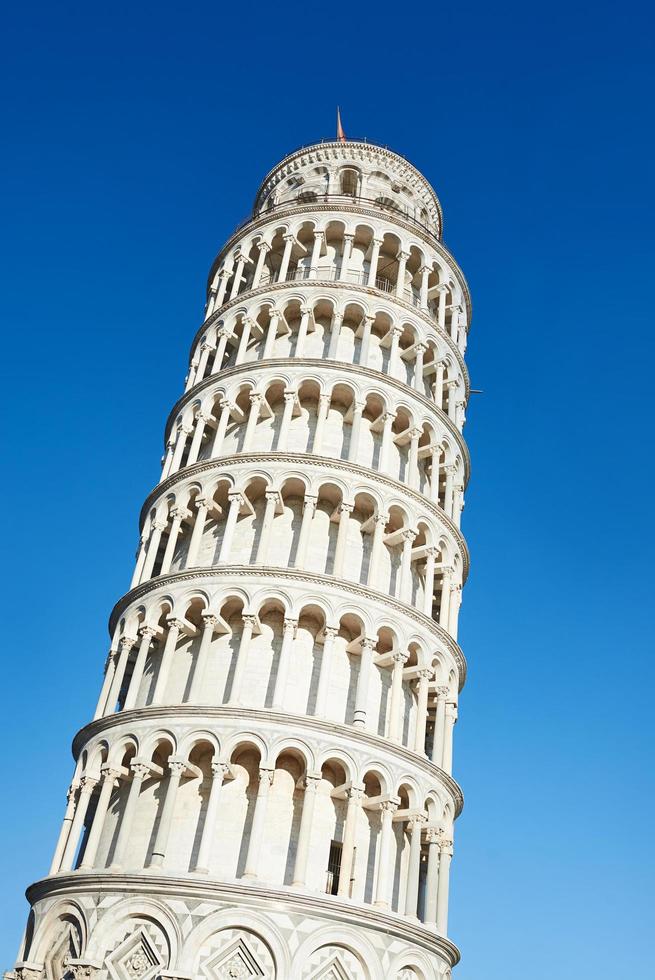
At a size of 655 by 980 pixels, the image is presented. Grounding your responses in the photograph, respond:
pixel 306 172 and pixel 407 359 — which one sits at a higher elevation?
pixel 306 172

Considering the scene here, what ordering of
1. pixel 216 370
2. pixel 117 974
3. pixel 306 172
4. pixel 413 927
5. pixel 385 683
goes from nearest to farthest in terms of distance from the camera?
pixel 117 974, pixel 413 927, pixel 385 683, pixel 216 370, pixel 306 172

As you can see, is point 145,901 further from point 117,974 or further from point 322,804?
point 322,804

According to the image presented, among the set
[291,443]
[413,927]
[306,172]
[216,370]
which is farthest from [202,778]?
[306,172]

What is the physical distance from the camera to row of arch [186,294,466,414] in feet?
117

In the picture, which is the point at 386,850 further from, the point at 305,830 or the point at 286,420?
the point at 286,420

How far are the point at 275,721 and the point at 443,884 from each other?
7012 millimetres

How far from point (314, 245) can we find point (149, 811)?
23160mm

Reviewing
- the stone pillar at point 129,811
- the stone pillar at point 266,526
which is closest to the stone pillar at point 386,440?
the stone pillar at point 266,526

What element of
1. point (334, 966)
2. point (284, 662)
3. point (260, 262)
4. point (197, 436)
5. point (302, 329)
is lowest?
point (334, 966)

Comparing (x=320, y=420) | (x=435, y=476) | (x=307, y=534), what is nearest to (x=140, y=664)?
(x=307, y=534)

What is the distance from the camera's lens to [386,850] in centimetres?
2572

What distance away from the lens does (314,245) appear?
127 feet

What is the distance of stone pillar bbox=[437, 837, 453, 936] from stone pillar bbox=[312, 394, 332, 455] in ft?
42.9

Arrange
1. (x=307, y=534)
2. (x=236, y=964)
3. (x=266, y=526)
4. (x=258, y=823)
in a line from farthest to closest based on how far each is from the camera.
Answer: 1. (x=266, y=526)
2. (x=307, y=534)
3. (x=258, y=823)
4. (x=236, y=964)
